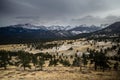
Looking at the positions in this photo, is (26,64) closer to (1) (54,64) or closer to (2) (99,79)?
(1) (54,64)

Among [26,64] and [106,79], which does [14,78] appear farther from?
[106,79]

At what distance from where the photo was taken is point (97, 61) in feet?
464

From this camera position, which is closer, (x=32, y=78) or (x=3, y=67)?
(x=32, y=78)

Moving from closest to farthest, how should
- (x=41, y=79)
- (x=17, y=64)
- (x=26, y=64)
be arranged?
(x=41, y=79)
(x=26, y=64)
(x=17, y=64)

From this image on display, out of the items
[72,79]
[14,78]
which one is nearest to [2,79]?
[14,78]

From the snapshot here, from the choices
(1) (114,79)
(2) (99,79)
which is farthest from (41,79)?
(1) (114,79)

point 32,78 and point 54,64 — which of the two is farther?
point 54,64

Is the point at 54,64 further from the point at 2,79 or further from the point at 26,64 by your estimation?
Answer: the point at 2,79

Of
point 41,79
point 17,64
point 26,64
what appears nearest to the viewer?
point 41,79

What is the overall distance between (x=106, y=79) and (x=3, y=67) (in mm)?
91548

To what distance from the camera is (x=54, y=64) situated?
534 feet

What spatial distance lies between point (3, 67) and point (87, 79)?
8276cm

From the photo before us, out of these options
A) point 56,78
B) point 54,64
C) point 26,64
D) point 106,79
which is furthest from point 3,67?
point 106,79

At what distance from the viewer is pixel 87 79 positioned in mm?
99375
